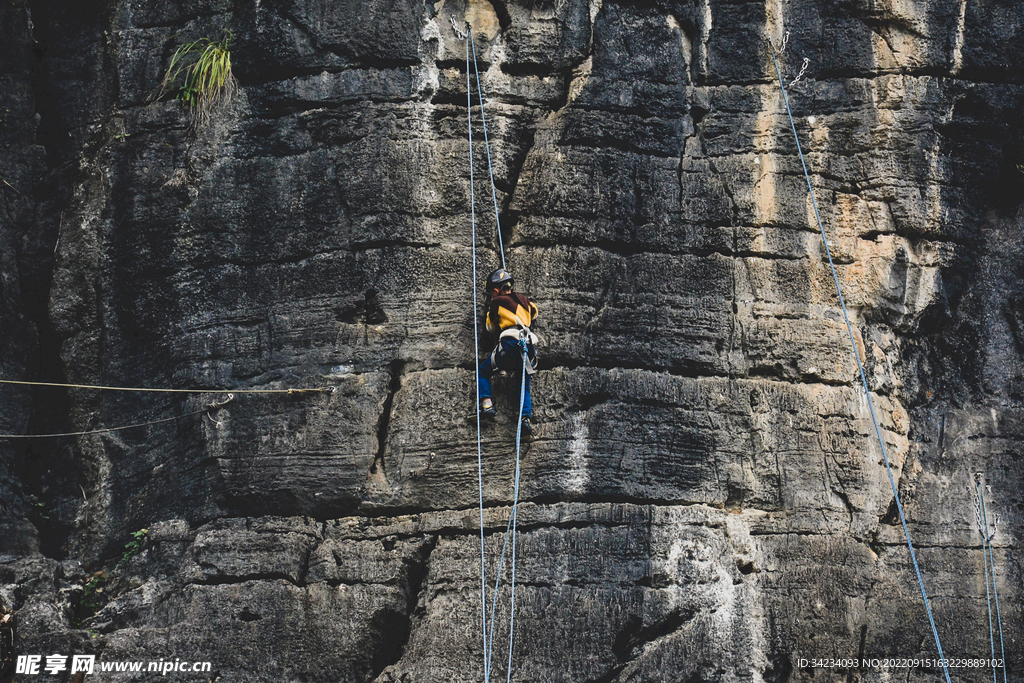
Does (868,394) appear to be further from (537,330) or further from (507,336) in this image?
(507,336)

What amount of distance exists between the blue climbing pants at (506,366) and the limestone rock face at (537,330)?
0.17 m

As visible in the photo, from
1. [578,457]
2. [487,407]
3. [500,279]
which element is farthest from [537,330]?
[578,457]

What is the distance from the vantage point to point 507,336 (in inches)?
358

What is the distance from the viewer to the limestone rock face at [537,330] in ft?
29.4

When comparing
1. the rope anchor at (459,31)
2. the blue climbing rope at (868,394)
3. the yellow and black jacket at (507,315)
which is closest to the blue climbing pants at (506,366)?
the yellow and black jacket at (507,315)

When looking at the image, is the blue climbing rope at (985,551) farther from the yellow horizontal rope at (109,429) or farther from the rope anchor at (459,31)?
the yellow horizontal rope at (109,429)

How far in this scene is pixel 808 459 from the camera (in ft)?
31.1

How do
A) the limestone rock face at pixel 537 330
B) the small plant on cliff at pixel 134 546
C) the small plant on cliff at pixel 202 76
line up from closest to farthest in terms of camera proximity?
the limestone rock face at pixel 537 330, the small plant on cliff at pixel 134 546, the small plant on cliff at pixel 202 76

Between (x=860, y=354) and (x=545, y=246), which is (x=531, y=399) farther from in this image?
(x=860, y=354)

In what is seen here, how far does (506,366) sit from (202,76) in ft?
12.6

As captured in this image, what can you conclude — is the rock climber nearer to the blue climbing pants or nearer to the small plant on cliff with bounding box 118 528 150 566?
the blue climbing pants

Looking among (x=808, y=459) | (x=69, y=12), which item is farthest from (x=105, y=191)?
(x=808, y=459)

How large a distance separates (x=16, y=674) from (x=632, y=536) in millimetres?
4862

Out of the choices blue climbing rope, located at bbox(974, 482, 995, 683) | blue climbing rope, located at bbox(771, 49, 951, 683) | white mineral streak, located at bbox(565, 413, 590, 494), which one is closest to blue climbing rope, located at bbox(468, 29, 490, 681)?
white mineral streak, located at bbox(565, 413, 590, 494)
